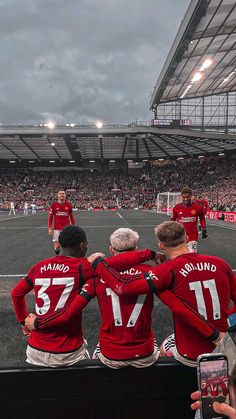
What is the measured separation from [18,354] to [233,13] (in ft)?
85.0

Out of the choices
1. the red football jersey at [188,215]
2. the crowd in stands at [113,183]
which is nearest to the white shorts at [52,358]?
the red football jersey at [188,215]

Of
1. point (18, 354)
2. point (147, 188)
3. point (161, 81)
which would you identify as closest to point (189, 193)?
point (18, 354)

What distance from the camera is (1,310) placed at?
17.9 feet

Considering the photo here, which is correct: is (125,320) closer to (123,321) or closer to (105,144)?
(123,321)

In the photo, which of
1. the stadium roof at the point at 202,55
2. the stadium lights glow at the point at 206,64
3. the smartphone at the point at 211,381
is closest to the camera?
the smartphone at the point at 211,381

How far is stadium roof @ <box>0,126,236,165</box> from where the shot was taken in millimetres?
45094

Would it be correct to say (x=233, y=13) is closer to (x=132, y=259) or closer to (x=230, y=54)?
(x=230, y=54)

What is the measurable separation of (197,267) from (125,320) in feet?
2.30

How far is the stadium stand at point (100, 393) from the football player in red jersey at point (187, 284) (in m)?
0.22

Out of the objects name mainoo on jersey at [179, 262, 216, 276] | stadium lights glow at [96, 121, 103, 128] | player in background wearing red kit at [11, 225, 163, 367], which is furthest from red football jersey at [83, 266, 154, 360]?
stadium lights glow at [96, 121, 103, 128]

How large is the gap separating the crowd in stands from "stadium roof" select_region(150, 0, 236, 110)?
14588 millimetres

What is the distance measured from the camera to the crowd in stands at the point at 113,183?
57.7 meters

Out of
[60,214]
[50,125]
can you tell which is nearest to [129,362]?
[60,214]

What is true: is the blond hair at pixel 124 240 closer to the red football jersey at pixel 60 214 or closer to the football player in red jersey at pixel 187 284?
the football player in red jersey at pixel 187 284
